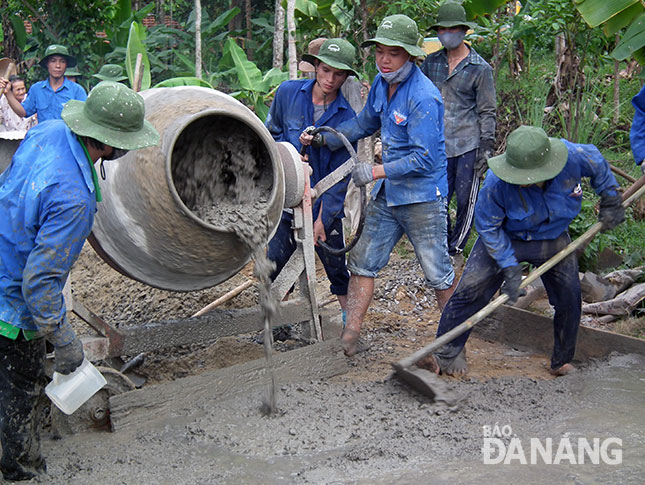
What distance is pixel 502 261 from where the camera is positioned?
3924mm

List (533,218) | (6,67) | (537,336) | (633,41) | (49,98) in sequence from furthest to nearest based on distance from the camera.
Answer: (6,67) < (49,98) < (633,41) < (537,336) < (533,218)

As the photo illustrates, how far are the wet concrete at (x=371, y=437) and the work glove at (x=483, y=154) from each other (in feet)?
5.93

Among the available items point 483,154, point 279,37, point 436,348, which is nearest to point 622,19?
point 483,154

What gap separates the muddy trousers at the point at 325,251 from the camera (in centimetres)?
474

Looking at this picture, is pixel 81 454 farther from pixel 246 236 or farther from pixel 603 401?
pixel 603 401

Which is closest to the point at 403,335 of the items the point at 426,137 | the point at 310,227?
the point at 310,227

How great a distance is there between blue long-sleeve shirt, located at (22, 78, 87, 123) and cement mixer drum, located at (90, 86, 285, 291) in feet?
13.0

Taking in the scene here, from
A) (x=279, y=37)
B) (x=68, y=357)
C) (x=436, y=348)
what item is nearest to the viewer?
(x=68, y=357)

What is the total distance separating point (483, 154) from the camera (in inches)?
210

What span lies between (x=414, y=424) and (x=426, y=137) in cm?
161

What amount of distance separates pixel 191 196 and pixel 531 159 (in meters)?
1.74

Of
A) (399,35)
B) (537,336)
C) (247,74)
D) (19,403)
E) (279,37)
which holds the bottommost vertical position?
(537,336)

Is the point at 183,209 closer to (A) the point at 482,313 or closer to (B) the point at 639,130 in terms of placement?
(A) the point at 482,313

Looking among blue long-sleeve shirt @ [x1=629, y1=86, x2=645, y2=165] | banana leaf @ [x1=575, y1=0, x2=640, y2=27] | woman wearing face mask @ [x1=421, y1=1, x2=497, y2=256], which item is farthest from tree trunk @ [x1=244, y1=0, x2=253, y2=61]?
blue long-sleeve shirt @ [x1=629, y1=86, x2=645, y2=165]
